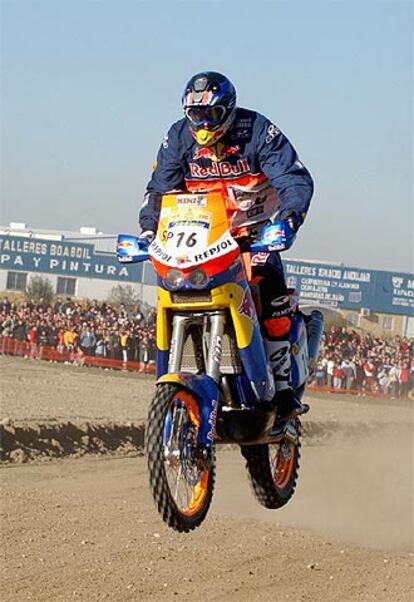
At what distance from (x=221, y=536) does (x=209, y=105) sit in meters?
7.14

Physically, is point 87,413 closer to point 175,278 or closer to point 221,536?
point 221,536

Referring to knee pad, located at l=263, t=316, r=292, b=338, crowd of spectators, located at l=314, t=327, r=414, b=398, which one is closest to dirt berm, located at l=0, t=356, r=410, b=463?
crowd of spectators, located at l=314, t=327, r=414, b=398

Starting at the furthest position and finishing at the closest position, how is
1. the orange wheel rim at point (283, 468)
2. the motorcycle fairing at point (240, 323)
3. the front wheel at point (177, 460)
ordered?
1. the orange wheel rim at point (283, 468)
2. the motorcycle fairing at point (240, 323)
3. the front wheel at point (177, 460)

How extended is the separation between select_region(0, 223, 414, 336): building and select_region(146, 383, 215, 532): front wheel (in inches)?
1355

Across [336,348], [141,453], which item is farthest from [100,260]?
[141,453]

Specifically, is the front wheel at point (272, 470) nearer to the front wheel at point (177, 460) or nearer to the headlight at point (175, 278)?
the front wheel at point (177, 460)

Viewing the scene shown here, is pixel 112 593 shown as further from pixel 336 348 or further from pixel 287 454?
pixel 336 348

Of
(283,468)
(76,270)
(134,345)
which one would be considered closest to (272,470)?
(283,468)

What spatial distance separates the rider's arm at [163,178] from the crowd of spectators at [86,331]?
28.1 metres

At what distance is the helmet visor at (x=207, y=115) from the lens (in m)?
8.71

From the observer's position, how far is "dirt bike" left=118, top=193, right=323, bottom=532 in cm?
809

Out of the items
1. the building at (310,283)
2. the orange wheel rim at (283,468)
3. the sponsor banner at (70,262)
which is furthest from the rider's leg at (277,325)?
the building at (310,283)

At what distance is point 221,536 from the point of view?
14188mm

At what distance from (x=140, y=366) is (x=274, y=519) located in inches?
887
